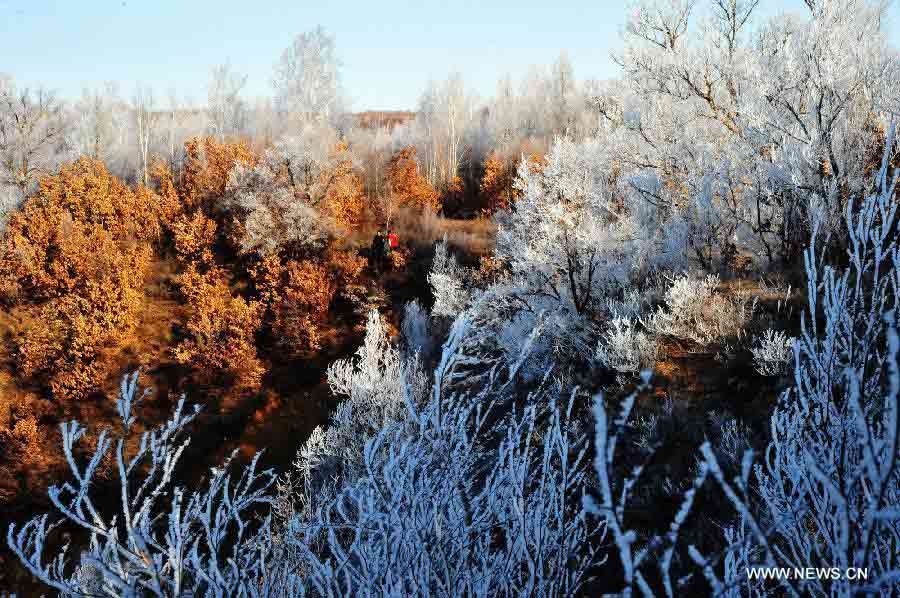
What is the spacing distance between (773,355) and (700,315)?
182 centimetres

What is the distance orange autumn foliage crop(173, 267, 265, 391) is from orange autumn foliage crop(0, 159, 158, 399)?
241 centimetres

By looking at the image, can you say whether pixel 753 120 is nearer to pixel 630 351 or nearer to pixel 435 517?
pixel 630 351

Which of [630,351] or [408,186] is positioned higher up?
[408,186]

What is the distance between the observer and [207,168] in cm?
2517

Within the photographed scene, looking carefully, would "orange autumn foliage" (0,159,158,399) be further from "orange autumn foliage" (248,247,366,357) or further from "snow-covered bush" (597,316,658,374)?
"snow-covered bush" (597,316,658,374)

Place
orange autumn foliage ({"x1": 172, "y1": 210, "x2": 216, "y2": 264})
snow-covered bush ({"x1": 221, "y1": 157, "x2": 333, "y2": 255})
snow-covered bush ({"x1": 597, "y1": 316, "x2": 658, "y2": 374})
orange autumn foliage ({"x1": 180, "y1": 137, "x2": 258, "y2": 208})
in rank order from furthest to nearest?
orange autumn foliage ({"x1": 180, "y1": 137, "x2": 258, "y2": 208}), orange autumn foliage ({"x1": 172, "y1": 210, "x2": 216, "y2": 264}), snow-covered bush ({"x1": 221, "y1": 157, "x2": 333, "y2": 255}), snow-covered bush ({"x1": 597, "y1": 316, "x2": 658, "y2": 374})

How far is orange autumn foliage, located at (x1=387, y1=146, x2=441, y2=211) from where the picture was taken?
2623 cm

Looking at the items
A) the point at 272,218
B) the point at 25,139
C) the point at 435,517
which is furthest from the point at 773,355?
the point at 25,139

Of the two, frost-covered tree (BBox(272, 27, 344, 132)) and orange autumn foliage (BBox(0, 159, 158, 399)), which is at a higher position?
frost-covered tree (BBox(272, 27, 344, 132))

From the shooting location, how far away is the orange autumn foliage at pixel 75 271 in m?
18.0

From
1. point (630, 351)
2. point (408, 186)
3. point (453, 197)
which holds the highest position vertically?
point (408, 186)

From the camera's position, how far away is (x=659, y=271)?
10.9 metres

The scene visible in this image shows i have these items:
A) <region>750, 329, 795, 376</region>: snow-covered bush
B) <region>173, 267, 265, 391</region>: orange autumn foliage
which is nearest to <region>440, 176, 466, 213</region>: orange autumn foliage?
<region>173, 267, 265, 391</region>: orange autumn foliage

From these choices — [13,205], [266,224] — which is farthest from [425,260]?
[13,205]
